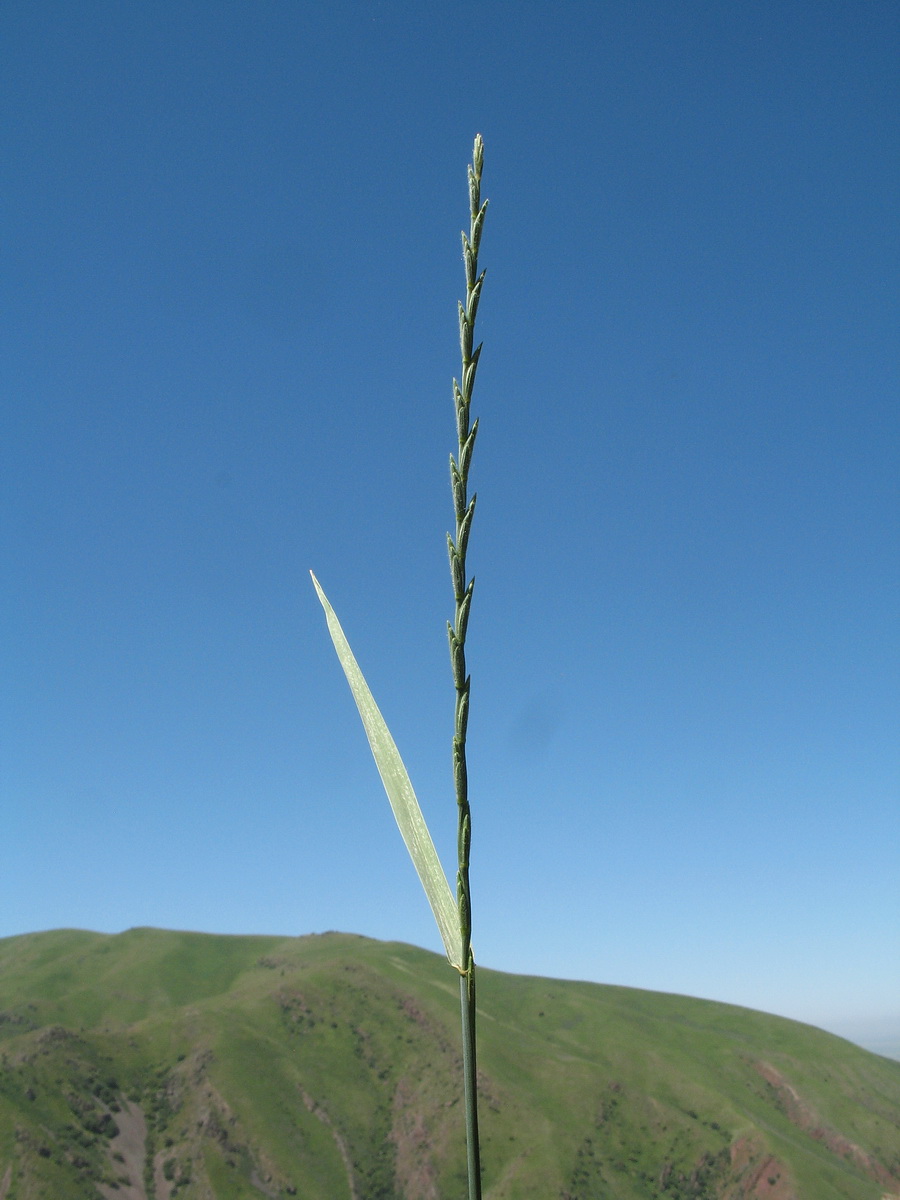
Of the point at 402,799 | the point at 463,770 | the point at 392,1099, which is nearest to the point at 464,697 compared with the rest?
the point at 463,770

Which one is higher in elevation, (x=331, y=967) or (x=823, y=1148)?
(x=331, y=967)

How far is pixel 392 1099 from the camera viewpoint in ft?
465

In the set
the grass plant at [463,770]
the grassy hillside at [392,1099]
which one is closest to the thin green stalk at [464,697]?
the grass plant at [463,770]

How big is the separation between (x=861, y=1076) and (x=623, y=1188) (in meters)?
74.7

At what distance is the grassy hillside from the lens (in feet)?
381

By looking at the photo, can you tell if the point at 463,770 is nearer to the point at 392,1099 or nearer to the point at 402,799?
the point at 402,799

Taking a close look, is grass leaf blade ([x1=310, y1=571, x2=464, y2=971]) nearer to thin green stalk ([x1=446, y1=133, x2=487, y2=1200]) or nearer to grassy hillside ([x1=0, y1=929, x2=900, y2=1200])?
thin green stalk ([x1=446, y1=133, x2=487, y2=1200])

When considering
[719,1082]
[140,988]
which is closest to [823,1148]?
[719,1082]

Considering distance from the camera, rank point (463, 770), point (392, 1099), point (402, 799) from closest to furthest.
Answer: point (463, 770)
point (402, 799)
point (392, 1099)

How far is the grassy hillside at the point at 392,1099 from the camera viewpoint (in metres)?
116

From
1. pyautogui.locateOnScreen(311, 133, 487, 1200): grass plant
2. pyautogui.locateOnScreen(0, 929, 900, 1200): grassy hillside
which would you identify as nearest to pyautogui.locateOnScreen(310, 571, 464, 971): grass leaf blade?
pyautogui.locateOnScreen(311, 133, 487, 1200): grass plant

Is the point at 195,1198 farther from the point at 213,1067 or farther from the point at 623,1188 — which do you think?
the point at 623,1188

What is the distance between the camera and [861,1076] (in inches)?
6678

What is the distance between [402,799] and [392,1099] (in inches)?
6379
